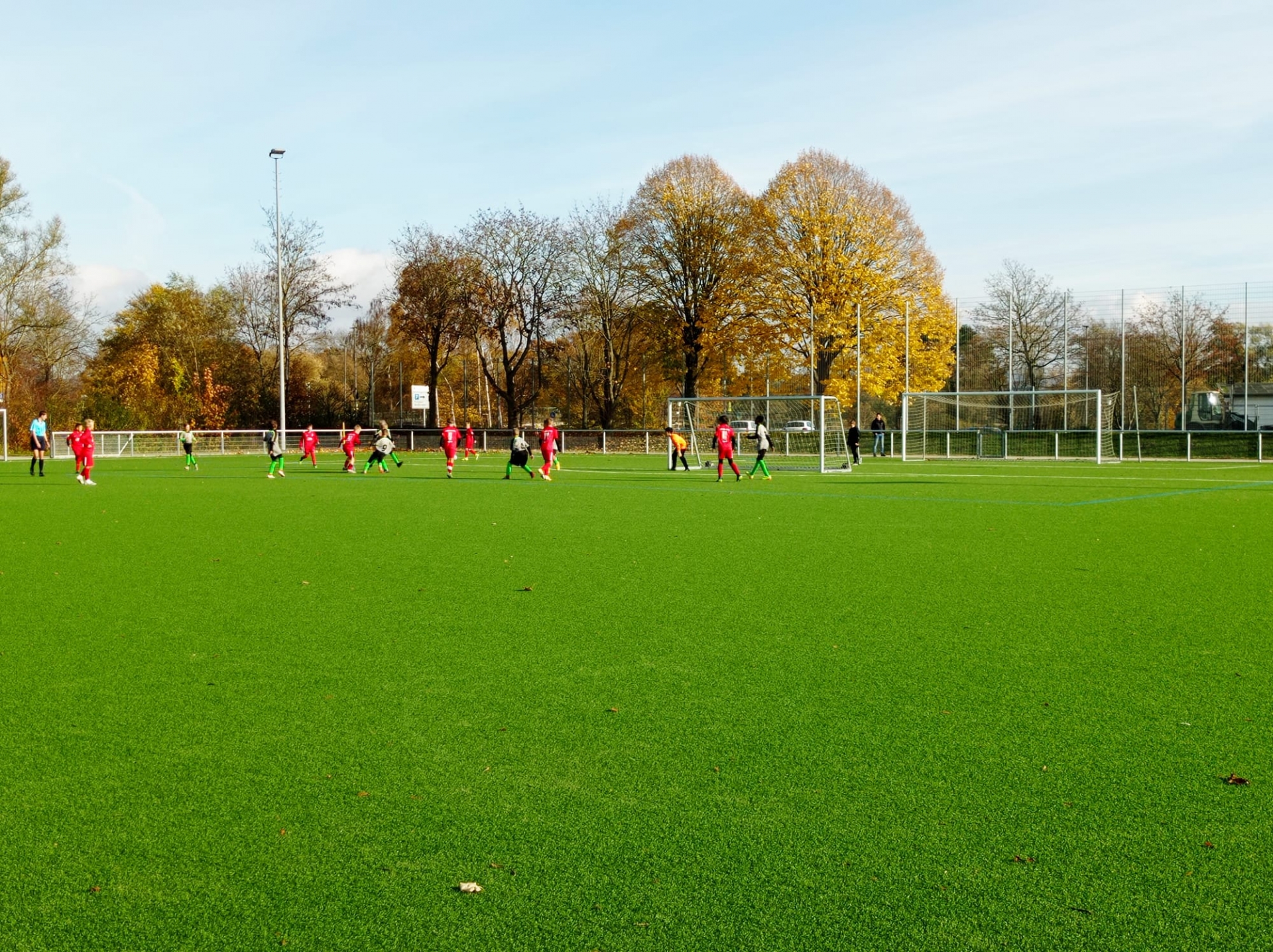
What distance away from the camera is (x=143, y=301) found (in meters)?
69.6

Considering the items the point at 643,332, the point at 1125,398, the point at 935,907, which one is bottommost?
the point at 935,907

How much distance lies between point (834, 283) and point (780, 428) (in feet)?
28.1

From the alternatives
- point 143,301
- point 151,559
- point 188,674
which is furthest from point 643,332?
point 188,674

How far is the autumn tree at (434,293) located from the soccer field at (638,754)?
2042 inches

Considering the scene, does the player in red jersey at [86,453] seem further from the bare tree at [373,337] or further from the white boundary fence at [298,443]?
the bare tree at [373,337]

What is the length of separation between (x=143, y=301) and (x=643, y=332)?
34136 millimetres

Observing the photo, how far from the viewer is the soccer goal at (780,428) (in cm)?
3706

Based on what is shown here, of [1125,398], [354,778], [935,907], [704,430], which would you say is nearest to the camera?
[935,907]

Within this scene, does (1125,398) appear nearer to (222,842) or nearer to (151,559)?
(151,559)

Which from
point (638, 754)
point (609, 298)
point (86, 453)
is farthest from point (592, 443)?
point (638, 754)

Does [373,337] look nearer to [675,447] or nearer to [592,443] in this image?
[592,443]

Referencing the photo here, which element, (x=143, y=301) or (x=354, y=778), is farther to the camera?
(x=143, y=301)

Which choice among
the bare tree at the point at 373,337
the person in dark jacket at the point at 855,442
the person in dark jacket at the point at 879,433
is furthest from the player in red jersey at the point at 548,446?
the bare tree at the point at 373,337

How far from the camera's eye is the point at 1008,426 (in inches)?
2083
